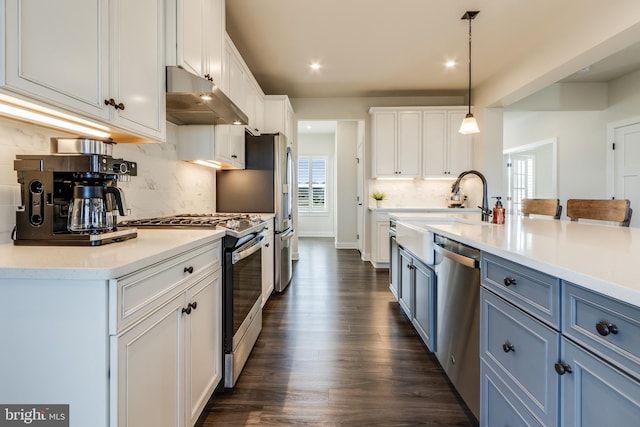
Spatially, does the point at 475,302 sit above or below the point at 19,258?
below

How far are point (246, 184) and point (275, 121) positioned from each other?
1558mm

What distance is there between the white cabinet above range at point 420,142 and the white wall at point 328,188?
12.6 feet

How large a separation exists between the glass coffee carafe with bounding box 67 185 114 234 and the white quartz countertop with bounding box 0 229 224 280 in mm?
107

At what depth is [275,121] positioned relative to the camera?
4.47 m

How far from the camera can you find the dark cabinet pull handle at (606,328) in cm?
72

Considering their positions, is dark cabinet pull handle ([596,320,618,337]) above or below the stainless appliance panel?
above

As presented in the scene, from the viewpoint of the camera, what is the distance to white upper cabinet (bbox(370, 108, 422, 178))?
4.85 m

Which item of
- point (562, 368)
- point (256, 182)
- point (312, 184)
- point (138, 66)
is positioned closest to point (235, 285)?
point (138, 66)

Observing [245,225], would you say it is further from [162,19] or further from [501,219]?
[501,219]

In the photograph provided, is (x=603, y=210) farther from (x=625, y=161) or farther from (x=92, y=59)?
(x=625, y=161)

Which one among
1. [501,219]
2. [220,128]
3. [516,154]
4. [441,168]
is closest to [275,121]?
[220,128]

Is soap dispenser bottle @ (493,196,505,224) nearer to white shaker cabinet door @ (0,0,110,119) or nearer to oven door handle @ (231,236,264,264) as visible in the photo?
oven door handle @ (231,236,264,264)

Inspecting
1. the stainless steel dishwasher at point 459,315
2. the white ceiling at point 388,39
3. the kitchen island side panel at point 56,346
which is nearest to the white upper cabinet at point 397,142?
the white ceiling at point 388,39

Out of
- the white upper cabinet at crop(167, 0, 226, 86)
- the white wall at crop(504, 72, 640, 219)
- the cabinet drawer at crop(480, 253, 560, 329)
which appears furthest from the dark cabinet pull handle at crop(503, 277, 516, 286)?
the white wall at crop(504, 72, 640, 219)
